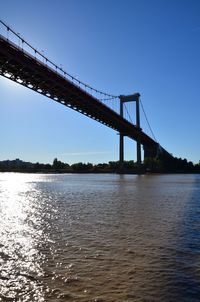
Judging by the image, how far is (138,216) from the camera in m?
14.3

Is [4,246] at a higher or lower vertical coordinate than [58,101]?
lower

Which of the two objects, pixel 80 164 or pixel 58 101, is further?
pixel 80 164

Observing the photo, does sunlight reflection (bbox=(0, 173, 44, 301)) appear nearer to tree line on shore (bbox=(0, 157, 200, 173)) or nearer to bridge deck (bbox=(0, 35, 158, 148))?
bridge deck (bbox=(0, 35, 158, 148))

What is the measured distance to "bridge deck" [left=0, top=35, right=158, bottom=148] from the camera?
36.3m

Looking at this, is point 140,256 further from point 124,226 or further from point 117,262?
point 124,226

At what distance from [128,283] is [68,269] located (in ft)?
4.20

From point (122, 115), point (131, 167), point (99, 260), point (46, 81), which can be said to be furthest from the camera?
point (131, 167)

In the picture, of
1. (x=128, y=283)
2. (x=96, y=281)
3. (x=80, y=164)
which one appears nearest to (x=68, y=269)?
(x=96, y=281)

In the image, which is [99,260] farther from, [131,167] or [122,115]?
[131,167]

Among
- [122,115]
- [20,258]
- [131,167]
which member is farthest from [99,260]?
[131,167]

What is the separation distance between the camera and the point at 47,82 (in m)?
45.5

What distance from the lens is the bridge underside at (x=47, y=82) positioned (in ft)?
119

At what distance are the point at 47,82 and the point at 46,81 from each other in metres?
0.63

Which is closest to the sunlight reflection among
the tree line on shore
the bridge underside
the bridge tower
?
the bridge underside
